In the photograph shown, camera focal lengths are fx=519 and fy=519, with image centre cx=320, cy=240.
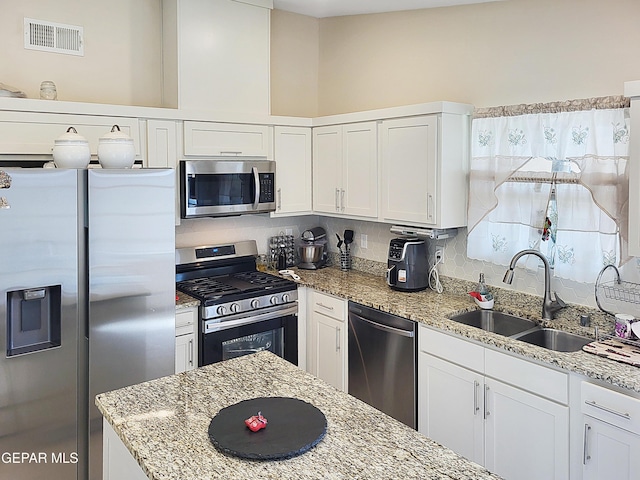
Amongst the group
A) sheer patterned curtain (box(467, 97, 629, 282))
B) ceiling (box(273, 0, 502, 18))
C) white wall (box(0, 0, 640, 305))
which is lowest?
sheer patterned curtain (box(467, 97, 629, 282))

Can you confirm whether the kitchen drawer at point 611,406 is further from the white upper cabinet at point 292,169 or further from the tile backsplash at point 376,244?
the white upper cabinet at point 292,169

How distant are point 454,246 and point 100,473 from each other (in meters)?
2.48

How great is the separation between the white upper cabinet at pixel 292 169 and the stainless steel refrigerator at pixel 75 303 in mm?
1265

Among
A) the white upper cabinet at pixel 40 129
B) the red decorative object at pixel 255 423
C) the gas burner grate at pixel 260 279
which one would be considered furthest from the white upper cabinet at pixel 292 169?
the red decorative object at pixel 255 423

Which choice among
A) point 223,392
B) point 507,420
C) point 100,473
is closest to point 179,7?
point 223,392

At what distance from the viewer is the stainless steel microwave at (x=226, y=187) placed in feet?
11.3

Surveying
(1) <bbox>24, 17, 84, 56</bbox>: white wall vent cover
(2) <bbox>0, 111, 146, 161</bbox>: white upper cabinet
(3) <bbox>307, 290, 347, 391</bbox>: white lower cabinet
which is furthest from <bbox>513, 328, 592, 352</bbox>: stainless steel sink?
(1) <bbox>24, 17, 84, 56</bbox>: white wall vent cover

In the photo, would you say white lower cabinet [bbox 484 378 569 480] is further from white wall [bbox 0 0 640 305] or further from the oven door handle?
the oven door handle

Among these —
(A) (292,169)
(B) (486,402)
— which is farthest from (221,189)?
(B) (486,402)

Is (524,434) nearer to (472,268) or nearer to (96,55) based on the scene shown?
(472,268)

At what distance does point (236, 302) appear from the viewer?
3410 millimetres

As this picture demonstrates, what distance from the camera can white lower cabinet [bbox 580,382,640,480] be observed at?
202 centimetres

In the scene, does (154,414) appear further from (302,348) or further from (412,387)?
(302,348)

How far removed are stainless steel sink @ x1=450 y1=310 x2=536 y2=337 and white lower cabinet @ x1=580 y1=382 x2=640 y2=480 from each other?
79cm
